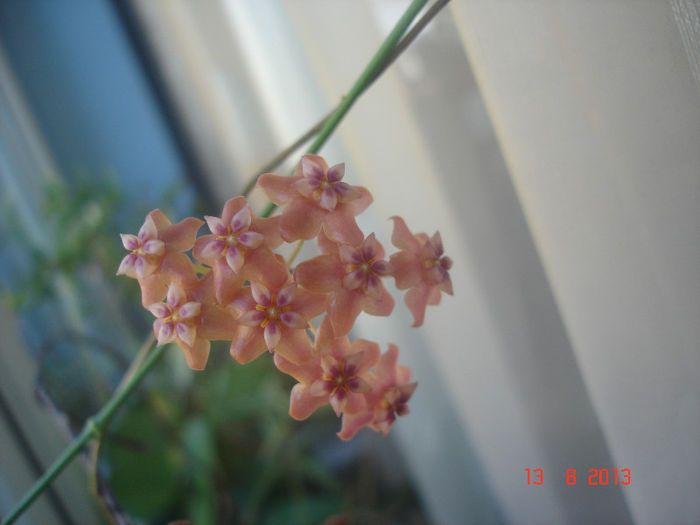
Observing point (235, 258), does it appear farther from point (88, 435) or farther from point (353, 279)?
point (88, 435)

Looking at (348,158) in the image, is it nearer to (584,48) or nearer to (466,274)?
(466,274)

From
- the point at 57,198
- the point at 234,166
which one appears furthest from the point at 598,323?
the point at 57,198

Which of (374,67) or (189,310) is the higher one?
(374,67)

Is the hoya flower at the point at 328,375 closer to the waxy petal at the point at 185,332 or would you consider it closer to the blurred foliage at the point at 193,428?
the waxy petal at the point at 185,332

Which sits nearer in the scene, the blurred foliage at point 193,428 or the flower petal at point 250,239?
the flower petal at point 250,239
